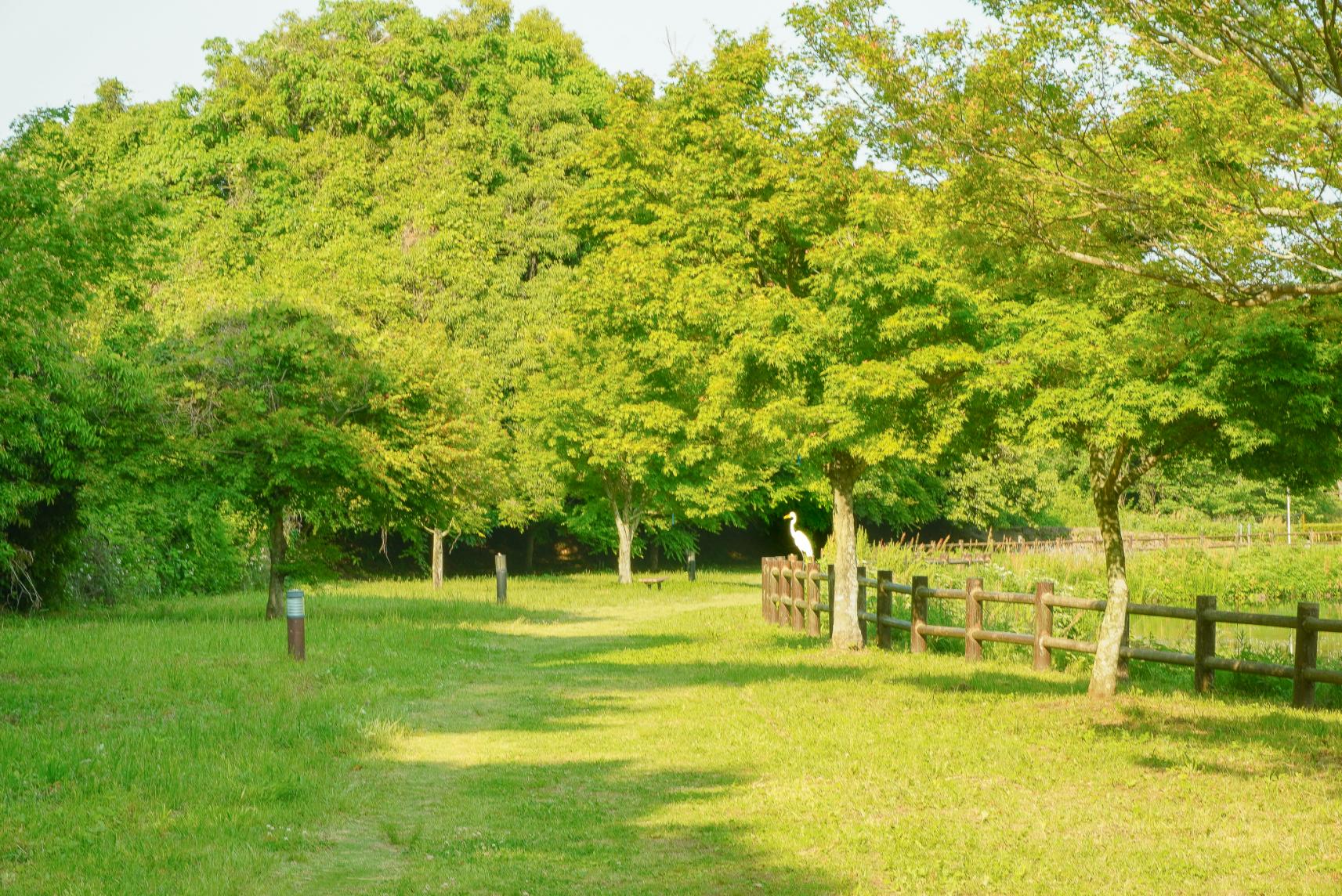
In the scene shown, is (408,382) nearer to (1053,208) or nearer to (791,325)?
(791,325)

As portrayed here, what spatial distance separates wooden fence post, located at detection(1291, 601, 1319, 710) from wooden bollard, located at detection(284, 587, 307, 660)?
11726 millimetres

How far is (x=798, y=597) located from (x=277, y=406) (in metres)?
10.1

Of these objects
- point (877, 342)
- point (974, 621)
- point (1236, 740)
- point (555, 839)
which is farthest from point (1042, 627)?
point (555, 839)

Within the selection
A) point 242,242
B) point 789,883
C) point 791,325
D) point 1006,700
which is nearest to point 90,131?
point 242,242

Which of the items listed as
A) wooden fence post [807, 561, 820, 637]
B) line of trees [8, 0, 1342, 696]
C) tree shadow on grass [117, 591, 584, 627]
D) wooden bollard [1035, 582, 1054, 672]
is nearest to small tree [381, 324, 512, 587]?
line of trees [8, 0, 1342, 696]

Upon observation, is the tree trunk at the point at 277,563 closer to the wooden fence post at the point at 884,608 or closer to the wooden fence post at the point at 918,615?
the wooden fence post at the point at 884,608

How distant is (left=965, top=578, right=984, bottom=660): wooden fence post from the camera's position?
58.0 feet

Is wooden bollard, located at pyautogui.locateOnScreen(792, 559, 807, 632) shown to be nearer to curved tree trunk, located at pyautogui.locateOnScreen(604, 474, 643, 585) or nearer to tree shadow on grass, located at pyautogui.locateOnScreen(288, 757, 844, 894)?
tree shadow on grass, located at pyautogui.locateOnScreen(288, 757, 844, 894)

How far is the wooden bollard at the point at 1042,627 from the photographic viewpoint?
16.2m

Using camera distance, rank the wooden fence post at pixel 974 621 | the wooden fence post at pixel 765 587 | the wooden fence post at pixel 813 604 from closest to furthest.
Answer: the wooden fence post at pixel 974 621 < the wooden fence post at pixel 813 604 < the wooden fence post at pixel 765 587

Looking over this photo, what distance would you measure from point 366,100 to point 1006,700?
40.3 meters

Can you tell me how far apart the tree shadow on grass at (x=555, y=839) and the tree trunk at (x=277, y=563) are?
14.9 metres

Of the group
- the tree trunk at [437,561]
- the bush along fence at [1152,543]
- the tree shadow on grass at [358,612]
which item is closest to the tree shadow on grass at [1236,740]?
the tree shadow on grass at [358,612]

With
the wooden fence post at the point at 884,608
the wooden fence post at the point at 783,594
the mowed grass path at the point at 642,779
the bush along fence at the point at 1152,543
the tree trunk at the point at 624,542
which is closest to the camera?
the mowed grass path at the point at 642,779
